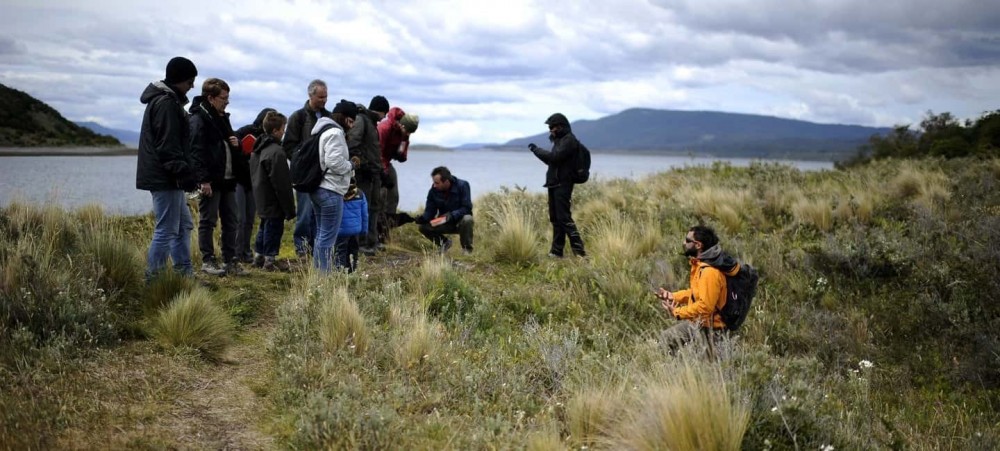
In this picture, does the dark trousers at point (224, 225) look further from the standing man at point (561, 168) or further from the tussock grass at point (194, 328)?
the standing man at point (561, 168)

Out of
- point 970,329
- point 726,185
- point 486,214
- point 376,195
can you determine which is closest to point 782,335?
point 970,329

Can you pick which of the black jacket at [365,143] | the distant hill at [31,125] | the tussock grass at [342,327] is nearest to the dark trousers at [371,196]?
the black jacket at [365,143]

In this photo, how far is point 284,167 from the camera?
7.14 meters

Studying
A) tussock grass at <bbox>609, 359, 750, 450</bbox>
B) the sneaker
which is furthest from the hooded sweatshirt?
tussock grass at <bbox>609, 359, 750, 450</bbox>

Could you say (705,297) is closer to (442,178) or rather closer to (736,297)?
(736,297)

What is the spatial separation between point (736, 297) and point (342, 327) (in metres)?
2.89

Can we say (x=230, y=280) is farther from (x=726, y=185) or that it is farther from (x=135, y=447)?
(x=726, y=185)

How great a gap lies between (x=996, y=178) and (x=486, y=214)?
10236 mm

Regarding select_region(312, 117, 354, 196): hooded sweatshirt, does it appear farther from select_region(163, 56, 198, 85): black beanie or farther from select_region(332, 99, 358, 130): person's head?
select_region(163, 56, 198, 85): black beanie

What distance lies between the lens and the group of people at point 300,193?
5.48 metres

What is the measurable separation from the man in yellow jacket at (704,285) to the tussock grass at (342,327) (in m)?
2.20

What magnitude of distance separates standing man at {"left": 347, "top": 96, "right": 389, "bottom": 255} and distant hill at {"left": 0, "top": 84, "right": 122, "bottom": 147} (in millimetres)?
20414

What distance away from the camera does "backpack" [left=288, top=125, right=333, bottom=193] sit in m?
6.48

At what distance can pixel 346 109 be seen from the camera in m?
7.27
